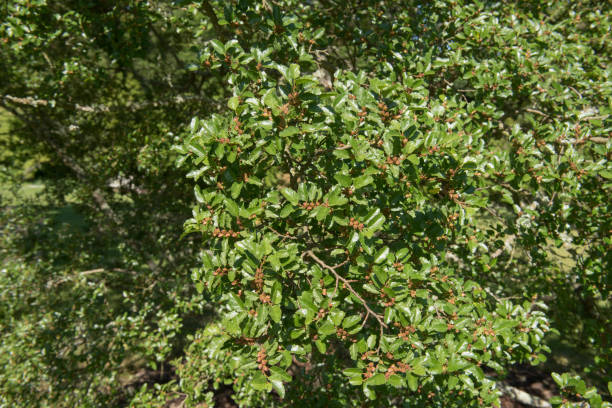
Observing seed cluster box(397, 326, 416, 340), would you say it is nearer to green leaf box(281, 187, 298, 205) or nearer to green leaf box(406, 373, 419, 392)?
green leaf box(406, 373, 419, 392)

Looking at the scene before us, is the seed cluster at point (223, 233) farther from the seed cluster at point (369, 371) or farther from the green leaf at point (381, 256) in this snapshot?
the seed cluster at point (369, 371)

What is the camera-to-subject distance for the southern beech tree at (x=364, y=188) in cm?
188

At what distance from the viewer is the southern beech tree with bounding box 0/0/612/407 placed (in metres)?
1.88

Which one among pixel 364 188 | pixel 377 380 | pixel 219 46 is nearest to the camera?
pixel 377 380

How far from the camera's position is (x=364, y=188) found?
6.28 feet

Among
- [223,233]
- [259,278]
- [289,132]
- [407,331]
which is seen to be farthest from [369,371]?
[289,132]

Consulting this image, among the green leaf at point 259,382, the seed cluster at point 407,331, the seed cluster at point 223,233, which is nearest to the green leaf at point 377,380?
the seed cluster at point 407,331

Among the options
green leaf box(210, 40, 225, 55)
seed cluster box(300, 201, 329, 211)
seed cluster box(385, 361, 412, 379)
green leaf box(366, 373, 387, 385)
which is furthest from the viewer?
green leaf box(210, 40, 225, 55)

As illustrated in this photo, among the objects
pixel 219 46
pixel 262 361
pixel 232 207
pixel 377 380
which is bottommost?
pixel 262 361

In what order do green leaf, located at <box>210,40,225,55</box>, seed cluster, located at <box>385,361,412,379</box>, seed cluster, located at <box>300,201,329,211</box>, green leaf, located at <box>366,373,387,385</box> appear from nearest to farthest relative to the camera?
green leaf, located at <box>366,373,387,385</box> → seed cluster, located at <box>385,361,412,379</box> → seed cluster, located at <box>300,201,329,211</box> → green leaf, located at <box>210,40,225,55</box>

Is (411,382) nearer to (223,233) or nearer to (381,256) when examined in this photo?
(381,256)

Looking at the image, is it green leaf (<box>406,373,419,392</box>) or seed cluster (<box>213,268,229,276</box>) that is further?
seed cluster (<box>213,268,229,276</box>)

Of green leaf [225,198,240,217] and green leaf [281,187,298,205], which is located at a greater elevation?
green leaf [281,187,298,205]

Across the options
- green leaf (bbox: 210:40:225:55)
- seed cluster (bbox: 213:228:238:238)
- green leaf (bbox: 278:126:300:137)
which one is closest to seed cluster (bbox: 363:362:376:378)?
seed cluster (bbox: 213:228:238:238)
